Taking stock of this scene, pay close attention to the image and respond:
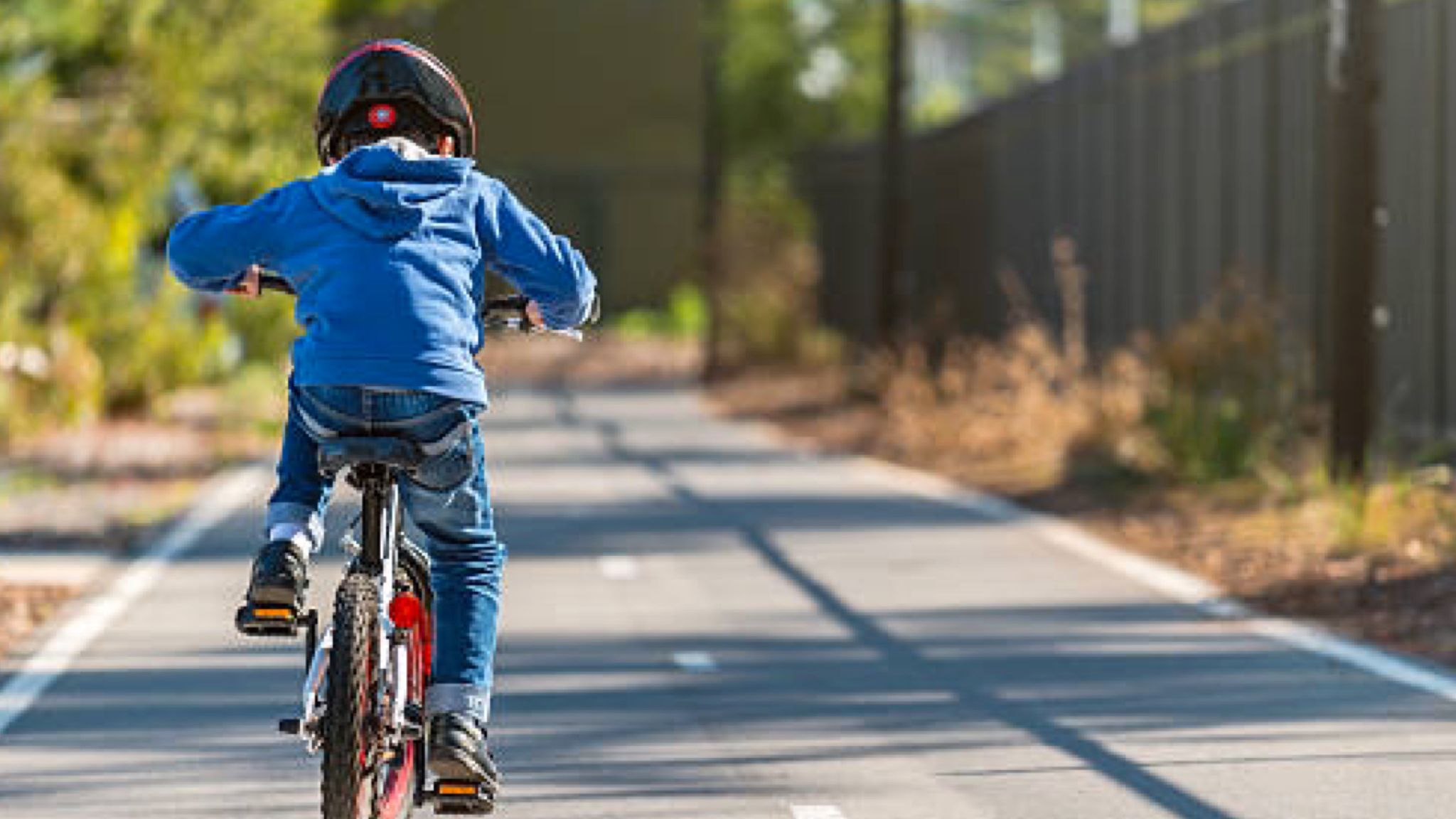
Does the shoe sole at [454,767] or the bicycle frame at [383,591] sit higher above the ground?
the bicycle frame at [383,591]

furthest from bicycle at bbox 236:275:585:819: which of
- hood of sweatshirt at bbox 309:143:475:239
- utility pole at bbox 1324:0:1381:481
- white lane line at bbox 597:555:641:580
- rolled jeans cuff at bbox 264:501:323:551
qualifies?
utility pole at bbox 1324:0:1381:481

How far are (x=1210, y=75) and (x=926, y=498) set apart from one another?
441cm

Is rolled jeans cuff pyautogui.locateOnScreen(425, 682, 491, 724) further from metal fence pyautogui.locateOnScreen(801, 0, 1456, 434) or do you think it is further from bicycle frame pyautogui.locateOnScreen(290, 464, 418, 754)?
metal fence pyautogui.locateOnScreen(801, 0, 1456, 434)

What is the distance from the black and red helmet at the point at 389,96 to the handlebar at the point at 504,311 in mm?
325

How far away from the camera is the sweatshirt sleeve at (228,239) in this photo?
25.3 feet

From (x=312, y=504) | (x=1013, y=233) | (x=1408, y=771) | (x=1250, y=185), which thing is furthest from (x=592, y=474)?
(x=312, y=504)

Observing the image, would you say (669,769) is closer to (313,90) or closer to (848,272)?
(313,90)

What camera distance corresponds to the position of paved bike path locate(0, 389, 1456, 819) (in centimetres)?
942

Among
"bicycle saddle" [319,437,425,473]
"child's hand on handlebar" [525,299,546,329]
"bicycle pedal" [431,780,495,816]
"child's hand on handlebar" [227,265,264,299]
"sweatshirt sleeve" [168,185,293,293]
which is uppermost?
"sweatshirt sleeve" [168,185,293,293]

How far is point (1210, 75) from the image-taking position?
2458 centimetres

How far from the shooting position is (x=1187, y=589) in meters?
15.6

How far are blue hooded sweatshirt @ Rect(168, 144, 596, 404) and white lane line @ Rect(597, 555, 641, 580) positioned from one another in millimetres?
8548

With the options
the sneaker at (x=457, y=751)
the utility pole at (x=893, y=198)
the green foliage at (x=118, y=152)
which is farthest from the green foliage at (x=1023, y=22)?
the sneaker at (x=457, y=751)

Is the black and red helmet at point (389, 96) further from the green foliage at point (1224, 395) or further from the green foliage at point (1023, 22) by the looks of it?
the green foliage at point (1023, 22)
